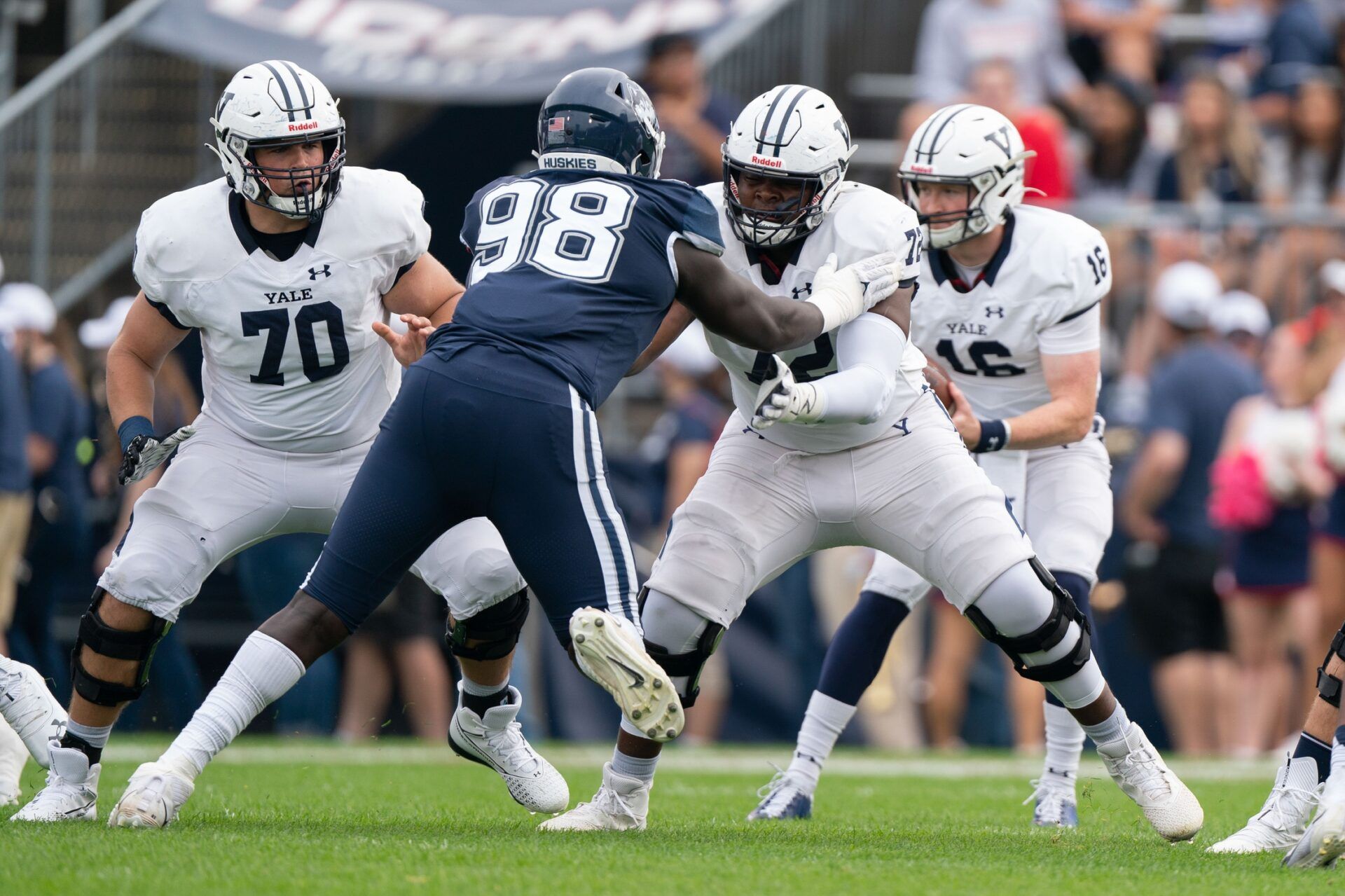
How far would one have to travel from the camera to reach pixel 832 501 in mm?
4879

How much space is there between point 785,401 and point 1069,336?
4.93 feet

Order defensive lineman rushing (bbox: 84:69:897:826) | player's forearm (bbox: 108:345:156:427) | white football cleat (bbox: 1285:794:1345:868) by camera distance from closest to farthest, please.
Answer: white football cleat (bbox: 1285:794:1345:868) < defensive lineman rushing (bbox: 84:69:897:826) < player's forearm (bbox: 108:345:156:427)

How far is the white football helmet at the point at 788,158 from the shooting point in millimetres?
4730

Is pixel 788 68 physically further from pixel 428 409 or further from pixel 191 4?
pixel 428 409

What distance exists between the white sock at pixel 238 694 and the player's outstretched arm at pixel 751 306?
129 centimetres

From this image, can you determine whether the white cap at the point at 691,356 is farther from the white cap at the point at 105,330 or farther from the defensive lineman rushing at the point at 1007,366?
the defensive lineman rushing at the point at 1007,366

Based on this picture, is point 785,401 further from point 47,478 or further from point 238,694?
point 47,478

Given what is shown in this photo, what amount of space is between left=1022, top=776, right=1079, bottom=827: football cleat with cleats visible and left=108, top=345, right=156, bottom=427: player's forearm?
2822 mm

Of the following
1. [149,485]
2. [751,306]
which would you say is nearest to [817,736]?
[751,306]

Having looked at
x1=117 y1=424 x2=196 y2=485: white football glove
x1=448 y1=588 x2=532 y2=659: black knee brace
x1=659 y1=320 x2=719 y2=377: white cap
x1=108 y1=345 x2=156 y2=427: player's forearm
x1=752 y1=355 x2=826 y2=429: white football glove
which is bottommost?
x1=659 y1=320 x2=719 y2=377: white cap

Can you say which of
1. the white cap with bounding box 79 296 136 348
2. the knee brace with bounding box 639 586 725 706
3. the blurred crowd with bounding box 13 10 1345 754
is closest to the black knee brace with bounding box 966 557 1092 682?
the knee brace with bounding box 639 586 725 706

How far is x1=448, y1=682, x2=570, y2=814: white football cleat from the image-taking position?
16.9 feet

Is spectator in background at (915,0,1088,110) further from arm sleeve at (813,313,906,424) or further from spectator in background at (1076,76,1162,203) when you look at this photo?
arm sleeve at (813,313,906,424)

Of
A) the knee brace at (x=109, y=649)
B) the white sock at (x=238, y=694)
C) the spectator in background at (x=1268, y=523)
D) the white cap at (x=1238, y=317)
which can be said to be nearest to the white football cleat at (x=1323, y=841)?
the white sock at (x=238, y=694)
